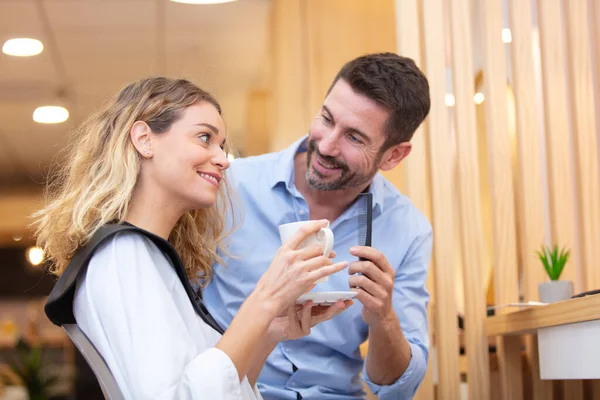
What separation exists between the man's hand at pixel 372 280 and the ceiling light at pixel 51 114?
567cm

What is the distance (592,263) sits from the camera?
2.58 metres

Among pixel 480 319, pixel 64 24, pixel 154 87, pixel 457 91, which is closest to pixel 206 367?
pixel 154 87

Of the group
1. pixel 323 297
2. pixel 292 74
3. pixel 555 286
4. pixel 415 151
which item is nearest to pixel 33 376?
pixel 292 74

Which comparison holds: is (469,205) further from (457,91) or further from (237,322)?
(237,322)

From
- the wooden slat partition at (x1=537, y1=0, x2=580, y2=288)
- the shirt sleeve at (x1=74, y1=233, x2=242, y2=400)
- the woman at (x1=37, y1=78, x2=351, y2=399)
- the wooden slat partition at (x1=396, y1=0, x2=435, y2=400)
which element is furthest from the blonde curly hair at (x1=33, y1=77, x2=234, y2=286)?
the wooden slat partition at (x1=537, y1=0, x2=580, y2=288)

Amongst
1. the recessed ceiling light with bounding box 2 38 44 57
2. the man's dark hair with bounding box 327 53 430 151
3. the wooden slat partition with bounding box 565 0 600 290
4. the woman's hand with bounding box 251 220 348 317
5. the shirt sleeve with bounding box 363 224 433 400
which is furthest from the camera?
the recessed ceiling light with bounding box 2 38 44 57

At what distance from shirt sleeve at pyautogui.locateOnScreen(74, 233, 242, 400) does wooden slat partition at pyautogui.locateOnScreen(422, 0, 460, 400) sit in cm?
129

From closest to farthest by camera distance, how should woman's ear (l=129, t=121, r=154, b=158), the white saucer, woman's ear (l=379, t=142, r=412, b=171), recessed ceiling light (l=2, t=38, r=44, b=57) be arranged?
the white saucer < woman's ear (l=129, t=121, r=154, b=158) < woman's ear (l=379, t=142, r=412, b=171) < recessed ceiling light (l=2, t=38, r=44, b=57)

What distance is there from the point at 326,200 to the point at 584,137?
3.46 feet

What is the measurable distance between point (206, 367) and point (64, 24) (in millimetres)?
4619

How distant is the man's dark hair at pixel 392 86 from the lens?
6.85ft

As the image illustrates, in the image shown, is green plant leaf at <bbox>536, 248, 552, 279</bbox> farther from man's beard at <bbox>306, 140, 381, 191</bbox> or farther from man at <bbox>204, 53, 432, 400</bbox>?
man's beard at <bbox>306, 140, 381, 191</bbox>

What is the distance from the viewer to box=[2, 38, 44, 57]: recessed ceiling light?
5.61 metres

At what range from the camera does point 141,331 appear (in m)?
1.25
